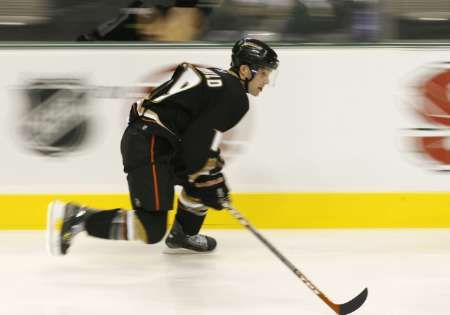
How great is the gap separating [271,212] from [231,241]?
0.97ft

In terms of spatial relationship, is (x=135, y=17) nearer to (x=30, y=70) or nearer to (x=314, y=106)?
(x=30, y=70)

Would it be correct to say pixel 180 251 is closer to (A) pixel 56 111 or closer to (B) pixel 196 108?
(B) pixel 196 108

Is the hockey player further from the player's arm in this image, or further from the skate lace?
the skate lace

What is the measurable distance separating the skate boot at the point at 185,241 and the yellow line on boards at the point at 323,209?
15.8 inches

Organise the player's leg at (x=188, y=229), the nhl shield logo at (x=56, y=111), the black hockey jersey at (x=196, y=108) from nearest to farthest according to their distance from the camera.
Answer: the black hockey jersey at (x=196, y=108) < the player's leg at (x=188, y=229) < the nhl shield logo at (x=56, y=111)

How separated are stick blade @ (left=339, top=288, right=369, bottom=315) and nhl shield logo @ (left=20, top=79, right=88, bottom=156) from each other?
1.63 metres

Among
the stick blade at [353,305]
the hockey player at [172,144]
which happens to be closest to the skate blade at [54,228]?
the hockey player at [172,144]

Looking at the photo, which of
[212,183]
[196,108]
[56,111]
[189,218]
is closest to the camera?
[196,108]

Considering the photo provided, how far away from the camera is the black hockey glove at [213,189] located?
2.79 m

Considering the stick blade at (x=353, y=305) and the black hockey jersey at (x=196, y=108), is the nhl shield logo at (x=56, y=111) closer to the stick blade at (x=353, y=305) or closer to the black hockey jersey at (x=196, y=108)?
the black hockey jersey at (x=196, y=108)

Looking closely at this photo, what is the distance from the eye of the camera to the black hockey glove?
2785mm

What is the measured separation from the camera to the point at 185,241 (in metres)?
3.09

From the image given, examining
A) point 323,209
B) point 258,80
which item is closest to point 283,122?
point 323,209

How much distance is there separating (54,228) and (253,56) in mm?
1035
